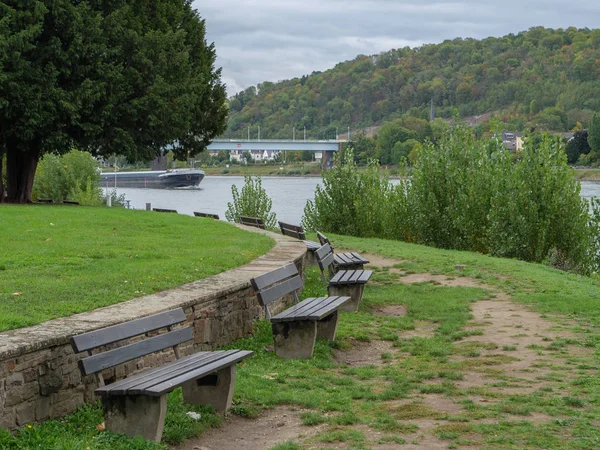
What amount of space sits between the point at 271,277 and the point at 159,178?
70.6 metres

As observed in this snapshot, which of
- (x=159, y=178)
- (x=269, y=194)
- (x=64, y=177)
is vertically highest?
(x=64, y=177)

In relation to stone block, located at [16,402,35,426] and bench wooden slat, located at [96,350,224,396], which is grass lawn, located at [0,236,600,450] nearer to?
stone block, located at [16,402,35,426]

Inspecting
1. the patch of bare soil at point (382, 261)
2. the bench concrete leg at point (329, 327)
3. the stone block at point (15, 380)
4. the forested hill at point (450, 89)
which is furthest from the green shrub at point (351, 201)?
the forested hill at point (450, 89)

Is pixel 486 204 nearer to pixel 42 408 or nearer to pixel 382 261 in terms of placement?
pixel 382 261

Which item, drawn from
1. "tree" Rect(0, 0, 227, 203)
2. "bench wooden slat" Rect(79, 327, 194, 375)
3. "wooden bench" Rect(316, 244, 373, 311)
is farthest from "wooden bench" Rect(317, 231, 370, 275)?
"tree" Rect(0, 0, 227, 203)

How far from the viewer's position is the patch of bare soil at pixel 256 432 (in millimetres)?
5031

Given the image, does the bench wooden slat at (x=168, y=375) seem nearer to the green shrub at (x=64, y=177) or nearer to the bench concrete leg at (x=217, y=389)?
the bench concrete leg at (x=217, y=389)

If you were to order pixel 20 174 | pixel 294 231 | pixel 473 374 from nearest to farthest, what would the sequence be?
pixel 473 374, pixel 294 231, pixel 20 174

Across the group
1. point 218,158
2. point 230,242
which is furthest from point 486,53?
point 230,242

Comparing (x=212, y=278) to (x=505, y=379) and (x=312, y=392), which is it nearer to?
(x=312, y=392)

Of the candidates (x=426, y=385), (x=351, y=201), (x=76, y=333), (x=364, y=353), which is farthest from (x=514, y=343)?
(x=351, y=201)

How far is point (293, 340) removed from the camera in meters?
7.24

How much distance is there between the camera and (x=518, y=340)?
8.52m

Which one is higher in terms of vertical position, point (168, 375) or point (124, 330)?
point (124, 330)
